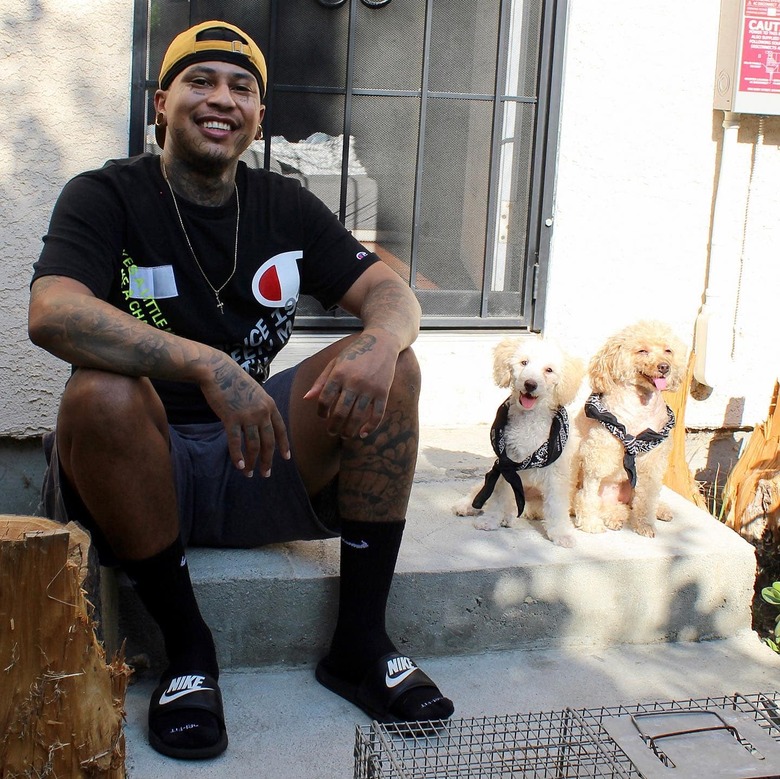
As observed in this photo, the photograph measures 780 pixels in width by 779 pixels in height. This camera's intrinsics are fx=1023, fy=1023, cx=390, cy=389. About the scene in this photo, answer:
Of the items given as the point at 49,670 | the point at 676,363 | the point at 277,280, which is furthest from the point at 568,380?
the point at 49,670

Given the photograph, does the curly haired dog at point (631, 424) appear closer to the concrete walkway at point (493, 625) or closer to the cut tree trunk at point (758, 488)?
the concrete walkway at point (493, 625)

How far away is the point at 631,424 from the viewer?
3.45 metres

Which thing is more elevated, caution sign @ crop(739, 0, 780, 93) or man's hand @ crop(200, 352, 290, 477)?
caution sign @ crop(739, 0, 780, 93)

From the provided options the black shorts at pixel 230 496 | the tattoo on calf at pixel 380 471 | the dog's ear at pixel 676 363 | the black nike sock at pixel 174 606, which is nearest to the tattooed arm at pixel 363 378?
the tattoo on calf at pixel 380 471

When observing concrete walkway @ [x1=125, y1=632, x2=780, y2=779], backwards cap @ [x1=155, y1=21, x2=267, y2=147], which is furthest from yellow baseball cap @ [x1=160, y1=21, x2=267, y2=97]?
concrete walkway @ [x1=125, y1=632, x2=780, y2=779]

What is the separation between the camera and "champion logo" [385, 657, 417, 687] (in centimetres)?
263

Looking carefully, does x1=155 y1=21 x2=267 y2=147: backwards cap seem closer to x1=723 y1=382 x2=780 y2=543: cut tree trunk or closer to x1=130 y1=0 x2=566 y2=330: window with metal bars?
x1=130 y1=0 x2=566 y2=330: window with metal bars

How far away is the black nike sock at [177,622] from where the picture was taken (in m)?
2.47

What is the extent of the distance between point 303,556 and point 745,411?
8.41 feet

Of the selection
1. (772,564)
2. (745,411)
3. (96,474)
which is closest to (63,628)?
(96,474)

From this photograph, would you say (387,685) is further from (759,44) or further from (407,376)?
(759,44)

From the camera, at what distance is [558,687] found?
2.95 m

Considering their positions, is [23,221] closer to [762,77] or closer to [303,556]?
[303,556]

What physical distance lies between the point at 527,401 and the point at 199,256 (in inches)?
44.7
